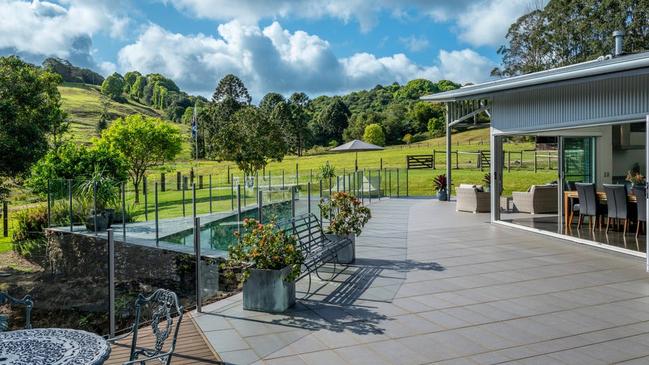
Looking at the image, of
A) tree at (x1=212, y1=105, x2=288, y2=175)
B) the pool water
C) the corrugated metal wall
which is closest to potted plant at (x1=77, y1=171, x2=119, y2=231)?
the pool water

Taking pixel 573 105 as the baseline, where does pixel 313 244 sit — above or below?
below

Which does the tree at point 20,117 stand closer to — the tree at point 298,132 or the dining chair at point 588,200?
the dining chair at point 588,200

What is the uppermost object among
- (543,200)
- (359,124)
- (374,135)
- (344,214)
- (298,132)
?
(359,124)

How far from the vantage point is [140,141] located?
2586cm

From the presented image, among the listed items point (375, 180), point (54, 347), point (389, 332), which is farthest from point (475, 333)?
point (375, 180)

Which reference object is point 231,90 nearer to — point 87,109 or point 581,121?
point 87,109

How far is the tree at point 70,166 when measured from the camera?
584 inches

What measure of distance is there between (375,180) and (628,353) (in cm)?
1508

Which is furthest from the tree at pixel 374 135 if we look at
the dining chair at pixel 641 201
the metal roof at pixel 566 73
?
the dining chair at pixel 641 201

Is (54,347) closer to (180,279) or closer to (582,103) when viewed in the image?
(180,279)

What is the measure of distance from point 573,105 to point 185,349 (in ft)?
25.8

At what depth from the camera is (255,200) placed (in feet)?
30.7

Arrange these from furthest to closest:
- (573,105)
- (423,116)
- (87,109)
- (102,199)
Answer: (87,109) → (423,116) → (102,199) → (573,105)

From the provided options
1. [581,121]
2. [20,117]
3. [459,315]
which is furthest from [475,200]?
[20,117]
